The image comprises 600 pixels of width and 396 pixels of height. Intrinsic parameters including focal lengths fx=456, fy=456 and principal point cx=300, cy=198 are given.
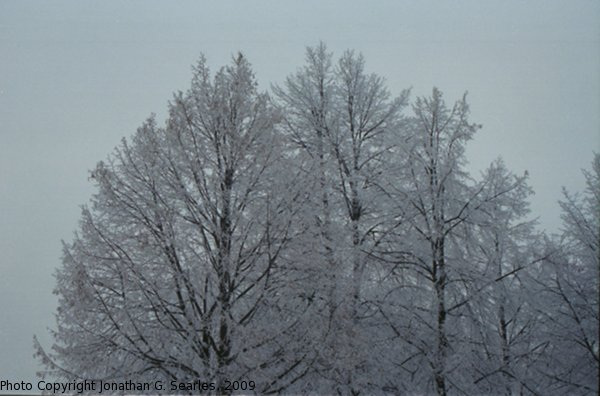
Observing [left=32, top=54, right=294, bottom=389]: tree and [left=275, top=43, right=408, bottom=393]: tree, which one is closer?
[left=32, top=54, right=294, bottom=389]: tree

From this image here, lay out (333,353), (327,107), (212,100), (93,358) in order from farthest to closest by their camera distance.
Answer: (327,107)
(212,100)
(333,353)
(93,358)

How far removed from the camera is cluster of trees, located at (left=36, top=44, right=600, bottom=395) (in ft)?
20.5

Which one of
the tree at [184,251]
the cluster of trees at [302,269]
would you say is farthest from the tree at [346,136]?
the tree at [184,251]

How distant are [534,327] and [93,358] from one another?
851 centimetres

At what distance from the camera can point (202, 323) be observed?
612cm

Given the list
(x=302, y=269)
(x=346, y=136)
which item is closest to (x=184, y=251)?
(x=302, y=269)

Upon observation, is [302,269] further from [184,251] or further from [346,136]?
[346,136]

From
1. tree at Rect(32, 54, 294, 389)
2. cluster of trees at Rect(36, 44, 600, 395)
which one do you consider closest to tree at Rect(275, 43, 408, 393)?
cluster of trees at Rect(36, 44, 600, 395)

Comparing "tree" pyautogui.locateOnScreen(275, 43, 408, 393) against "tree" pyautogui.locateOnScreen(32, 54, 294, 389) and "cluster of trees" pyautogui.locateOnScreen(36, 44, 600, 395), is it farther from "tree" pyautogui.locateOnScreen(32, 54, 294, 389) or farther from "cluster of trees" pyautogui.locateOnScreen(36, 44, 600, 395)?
"tree" pyautogui.locateOnScreen(32, 54, 294, 389)

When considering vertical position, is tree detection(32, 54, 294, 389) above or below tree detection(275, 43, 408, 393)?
below

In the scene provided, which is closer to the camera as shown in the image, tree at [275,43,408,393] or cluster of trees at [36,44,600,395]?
cluster of trees at [36,44,600,395]

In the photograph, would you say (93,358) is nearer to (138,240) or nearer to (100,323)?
(100,323)

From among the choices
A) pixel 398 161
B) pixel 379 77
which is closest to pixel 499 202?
pixel 398 161

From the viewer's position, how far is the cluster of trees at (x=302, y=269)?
6.25 metres
